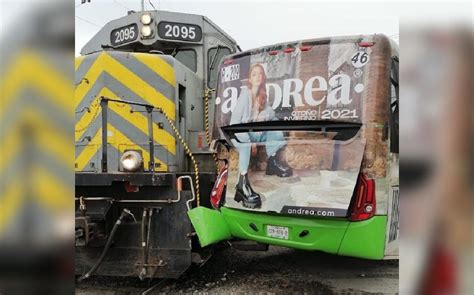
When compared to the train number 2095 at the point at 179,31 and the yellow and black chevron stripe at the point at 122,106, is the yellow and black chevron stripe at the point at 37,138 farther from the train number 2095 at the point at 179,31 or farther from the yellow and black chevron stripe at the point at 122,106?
the train number 2095 at the point at 179,31

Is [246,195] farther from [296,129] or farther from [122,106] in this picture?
[122,106]

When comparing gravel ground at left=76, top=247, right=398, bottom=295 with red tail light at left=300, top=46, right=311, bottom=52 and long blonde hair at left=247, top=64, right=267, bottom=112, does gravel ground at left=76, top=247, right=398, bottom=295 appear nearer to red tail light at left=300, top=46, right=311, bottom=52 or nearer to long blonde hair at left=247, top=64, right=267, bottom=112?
long blonde hair at left=247, top=64, right=267, bottom=112

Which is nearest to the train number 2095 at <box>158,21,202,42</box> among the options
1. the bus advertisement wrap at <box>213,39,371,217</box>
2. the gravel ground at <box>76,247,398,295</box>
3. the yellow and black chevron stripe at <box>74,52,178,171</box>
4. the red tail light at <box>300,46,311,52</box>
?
the yellow and black chevron stripe at <box>74,52,178,171</box>

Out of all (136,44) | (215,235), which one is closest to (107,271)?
(215,235)

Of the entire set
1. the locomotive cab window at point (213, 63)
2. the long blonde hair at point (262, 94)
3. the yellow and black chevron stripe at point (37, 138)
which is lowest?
the yellow and black chevron stripe at point (37, 138)

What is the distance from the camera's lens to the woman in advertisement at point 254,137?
355cm

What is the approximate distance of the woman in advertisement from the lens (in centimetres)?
355

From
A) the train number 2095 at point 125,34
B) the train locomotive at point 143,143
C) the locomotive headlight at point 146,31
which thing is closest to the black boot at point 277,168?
the train locomotive at point 143,143

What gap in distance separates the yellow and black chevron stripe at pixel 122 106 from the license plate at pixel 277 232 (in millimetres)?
1482

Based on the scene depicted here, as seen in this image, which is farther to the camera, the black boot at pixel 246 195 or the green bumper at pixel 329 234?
the black boot at pixel 246 195

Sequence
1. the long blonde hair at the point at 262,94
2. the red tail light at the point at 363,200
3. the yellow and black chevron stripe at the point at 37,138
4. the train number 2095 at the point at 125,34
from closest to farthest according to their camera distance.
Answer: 1. the yellow and black chevron stripe at the point at 37,138
2. the red tail light at the point at 363,200
3. the long blonde hair at the point at 262,94
4. the train number 2095 at the point at 125,34

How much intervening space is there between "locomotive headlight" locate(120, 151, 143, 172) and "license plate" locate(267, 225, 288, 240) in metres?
1.45

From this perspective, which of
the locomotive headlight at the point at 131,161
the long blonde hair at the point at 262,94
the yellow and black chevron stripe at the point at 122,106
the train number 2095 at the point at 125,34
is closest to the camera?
the long blonde hair at the point at 262,94

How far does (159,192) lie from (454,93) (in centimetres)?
344
